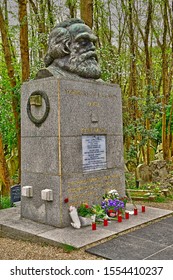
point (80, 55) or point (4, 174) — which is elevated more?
point (80, 55)

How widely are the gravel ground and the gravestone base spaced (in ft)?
2.50

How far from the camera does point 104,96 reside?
6.84m

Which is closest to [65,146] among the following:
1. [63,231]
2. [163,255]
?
[63,231]

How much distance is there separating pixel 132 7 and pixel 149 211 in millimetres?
12431

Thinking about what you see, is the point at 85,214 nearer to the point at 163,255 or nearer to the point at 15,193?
the point at 163,255

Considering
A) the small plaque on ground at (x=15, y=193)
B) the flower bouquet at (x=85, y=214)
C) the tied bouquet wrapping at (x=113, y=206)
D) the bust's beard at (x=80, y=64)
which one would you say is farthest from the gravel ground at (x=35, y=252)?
the bust's beard at (x=80, y=64)

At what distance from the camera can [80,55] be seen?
654 cm

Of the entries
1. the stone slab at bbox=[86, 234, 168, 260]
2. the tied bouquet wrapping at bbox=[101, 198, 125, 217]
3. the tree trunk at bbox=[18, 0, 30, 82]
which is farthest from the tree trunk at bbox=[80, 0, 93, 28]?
the stone slab at bbox=[86, 234, 168, 260]

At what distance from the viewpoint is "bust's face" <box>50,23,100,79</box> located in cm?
647

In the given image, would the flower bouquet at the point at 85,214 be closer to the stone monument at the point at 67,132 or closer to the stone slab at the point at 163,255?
the stone monument at the point at 67,132

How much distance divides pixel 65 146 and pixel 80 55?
2001 millimetres

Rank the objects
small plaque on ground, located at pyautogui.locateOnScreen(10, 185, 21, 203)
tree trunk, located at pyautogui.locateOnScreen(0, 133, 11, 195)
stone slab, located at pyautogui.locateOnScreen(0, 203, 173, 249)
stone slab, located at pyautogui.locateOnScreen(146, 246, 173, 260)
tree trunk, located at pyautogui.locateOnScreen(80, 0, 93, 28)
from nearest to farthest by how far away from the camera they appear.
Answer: stone slab, located at pyautogui.locateOnScreen(146, 246, 173, 260) → stone slab, located at pyautogui.locateOnScreen(0, 203, 173, 249) → small plaque on ground, located at pyautogui.locateOnScreen(10, 185, 21, 203) → tree trunk, located at pyautogui.locateOnScreen(80, 0, 93, 28) → tree trunk, located at pyautogui.locateOnScreen(0, 133, 11, 195)

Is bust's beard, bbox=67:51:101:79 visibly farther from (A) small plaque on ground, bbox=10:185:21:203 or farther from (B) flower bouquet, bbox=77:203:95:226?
(A) small plaque on ground, bbox=10:185:21:203

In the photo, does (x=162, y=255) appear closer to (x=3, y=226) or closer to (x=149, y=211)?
(x=149, y=211)
